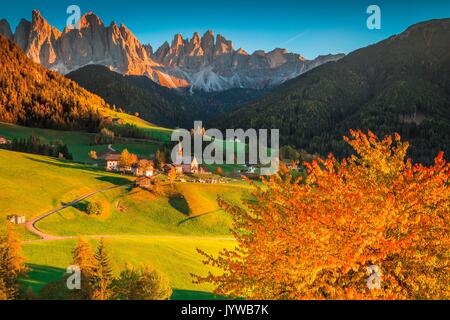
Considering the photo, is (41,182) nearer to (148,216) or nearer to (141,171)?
(148,216)

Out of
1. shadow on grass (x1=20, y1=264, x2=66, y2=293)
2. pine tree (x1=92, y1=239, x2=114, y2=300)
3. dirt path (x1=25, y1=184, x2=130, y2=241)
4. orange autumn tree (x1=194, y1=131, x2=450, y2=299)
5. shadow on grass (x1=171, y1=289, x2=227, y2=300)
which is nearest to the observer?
orange autumn tree (x1=194, y1=131, x2=450, y2=299)

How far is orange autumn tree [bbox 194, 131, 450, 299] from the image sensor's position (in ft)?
69.4

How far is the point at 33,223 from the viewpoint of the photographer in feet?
282

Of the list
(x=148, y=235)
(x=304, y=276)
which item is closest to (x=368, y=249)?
(x=304, y=276)

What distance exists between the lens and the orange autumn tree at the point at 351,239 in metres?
21.2

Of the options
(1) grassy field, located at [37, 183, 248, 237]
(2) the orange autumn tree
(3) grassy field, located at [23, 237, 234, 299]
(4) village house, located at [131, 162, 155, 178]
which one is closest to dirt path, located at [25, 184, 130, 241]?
(1) grassy field, located at [37, 183, 248, 237]

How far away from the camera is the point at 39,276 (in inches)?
2138

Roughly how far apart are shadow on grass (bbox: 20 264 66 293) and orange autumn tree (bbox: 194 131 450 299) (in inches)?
1358

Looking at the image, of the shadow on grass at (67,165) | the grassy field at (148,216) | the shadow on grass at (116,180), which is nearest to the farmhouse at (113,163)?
the shadow on grass at (67,165)

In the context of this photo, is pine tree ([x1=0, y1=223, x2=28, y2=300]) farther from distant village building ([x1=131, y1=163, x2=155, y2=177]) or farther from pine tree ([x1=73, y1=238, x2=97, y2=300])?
distant village building ([x1=131, y1=163, x2=155, y2=177])

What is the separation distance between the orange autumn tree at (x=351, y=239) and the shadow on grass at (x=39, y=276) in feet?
113

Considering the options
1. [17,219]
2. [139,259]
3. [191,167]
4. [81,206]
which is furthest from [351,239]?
[191,167]

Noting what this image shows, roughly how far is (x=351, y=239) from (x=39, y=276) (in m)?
47.6
